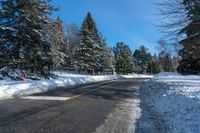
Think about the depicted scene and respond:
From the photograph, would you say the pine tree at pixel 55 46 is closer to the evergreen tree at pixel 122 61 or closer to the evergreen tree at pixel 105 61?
the evergreen tree at pixel 105 61

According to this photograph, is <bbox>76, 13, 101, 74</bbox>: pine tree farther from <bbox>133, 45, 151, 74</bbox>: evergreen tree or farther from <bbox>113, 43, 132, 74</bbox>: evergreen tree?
<bbox>133, 45, 151, 74</bbox>: evergreen tree

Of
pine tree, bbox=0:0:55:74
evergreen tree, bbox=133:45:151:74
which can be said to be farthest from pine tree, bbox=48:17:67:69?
evergreen tree, bbox=133:45:151:74

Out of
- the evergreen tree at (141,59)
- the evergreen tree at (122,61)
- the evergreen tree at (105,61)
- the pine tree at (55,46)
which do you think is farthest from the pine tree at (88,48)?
the evergreen tree at (141,59)

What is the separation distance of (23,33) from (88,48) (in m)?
29.1

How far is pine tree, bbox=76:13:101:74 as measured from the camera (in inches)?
2213

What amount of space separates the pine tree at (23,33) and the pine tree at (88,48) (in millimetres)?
26956

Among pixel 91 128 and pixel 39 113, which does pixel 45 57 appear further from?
pixel 91 128

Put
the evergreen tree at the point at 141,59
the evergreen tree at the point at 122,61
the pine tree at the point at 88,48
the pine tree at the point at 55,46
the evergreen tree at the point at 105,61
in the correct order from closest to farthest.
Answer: the pine tree at the point at 55,46 < the pine tree at the point at 88,48 < the evergreen tree at the point at 105,61 < the evergreen tree at the point at 122,61 < the evergreen tree at the point at 141,59

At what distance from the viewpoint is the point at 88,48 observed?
2211 inches

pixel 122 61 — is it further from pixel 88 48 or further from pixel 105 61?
pixel 88 48

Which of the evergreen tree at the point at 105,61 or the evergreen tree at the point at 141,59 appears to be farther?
the evergreen tree at the point at 141,59

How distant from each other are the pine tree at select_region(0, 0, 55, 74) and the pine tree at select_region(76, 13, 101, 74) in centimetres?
2696

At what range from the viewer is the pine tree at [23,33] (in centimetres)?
2723

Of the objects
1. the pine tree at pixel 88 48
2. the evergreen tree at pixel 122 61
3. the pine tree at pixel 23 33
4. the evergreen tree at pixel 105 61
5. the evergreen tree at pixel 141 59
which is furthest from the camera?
the evergreen tree at pixel 141 59
